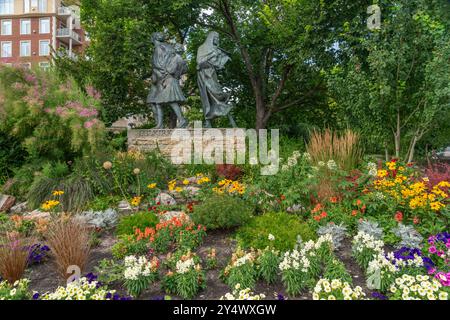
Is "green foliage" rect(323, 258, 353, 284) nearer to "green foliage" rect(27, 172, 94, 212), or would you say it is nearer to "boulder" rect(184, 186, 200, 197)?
"boulder" rect(184, 186, 200, 197)

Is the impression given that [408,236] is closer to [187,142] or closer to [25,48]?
[187,142]

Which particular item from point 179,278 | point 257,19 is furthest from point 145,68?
point 179,278

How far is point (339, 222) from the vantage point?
12.4 feet

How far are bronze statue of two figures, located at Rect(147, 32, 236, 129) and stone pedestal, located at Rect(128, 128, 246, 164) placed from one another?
1.28 feet

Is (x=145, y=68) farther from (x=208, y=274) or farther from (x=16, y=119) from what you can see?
(x=208, y=274)

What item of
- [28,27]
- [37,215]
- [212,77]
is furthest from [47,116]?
[28,27]

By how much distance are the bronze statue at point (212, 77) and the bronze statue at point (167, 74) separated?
51 cm

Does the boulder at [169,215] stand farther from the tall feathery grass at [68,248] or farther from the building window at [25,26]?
the building window at [25,26]

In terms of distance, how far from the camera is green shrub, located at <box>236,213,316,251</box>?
10.5ft

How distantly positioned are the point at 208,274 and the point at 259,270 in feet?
1.57

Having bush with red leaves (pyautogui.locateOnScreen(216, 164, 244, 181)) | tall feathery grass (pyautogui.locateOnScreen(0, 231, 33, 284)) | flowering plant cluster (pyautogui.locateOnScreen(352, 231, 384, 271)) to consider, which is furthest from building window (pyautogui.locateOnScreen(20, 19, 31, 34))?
flowering plant cluster (pyautogui.locateOnScreen(352, 231, 384, 271))

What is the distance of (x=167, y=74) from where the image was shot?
8023 mm

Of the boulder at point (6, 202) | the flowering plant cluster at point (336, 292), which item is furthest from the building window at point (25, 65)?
the flowering plant cluster at point (336, 292)
